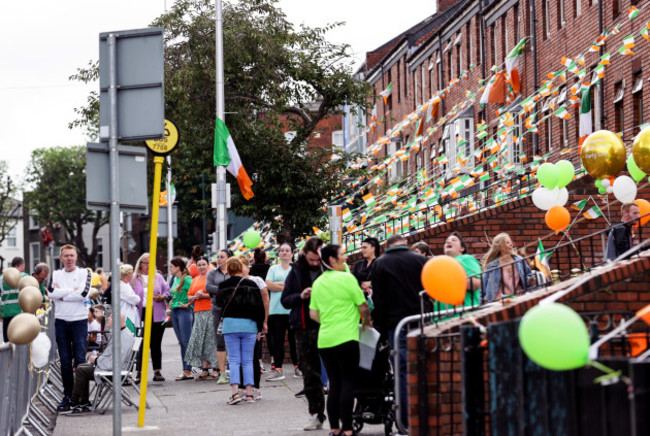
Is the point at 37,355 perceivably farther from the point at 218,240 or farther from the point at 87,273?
the point at 218,240

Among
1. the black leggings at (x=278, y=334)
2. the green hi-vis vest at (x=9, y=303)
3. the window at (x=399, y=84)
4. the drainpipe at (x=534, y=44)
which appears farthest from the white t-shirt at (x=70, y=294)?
the window at (x=399, y=84)

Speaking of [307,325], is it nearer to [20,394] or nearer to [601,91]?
[20,394]

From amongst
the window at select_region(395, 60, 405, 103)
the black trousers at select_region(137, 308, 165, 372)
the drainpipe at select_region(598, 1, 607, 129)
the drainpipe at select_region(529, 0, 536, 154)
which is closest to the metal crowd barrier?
the black trousers at select_region(137, 308, 165, 372)

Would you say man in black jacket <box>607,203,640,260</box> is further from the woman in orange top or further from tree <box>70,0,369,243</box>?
tree <box>70,0,369,243</box>

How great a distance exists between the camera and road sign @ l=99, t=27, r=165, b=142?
10.2 m

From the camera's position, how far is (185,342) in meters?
17.2

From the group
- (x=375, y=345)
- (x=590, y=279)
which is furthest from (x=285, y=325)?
(x=590, y=279)

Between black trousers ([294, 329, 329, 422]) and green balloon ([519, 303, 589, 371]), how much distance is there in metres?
5.74

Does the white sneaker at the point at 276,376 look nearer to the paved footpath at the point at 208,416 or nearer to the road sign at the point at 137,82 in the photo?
the paved footpath at the point at 208,416

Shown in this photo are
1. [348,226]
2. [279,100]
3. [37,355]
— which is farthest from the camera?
[279,100]

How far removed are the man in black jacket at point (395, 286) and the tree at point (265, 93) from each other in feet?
61.7

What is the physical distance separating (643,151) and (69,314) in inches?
260

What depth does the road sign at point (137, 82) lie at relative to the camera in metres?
10.2

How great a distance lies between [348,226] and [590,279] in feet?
49.7
